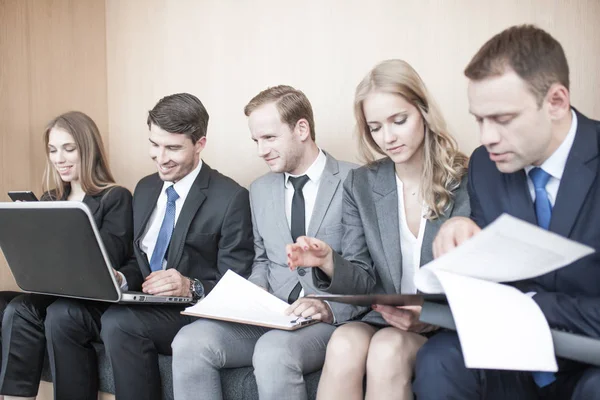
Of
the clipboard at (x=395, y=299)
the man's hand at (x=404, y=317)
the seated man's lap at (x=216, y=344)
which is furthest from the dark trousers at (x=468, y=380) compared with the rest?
the seated man's lap at (x=216, y=344)

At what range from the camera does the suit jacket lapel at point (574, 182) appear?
1440 millimetres

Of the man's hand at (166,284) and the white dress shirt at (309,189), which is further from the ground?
the white dress shirt at (309,189)

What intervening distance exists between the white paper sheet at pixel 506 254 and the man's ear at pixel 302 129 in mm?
1114

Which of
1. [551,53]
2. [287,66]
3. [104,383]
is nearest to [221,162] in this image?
[287,66]

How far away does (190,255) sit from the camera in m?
2.46

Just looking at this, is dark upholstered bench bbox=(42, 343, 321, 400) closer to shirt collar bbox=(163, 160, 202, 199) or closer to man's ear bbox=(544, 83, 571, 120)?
shirt collar bbox=(163, 160, 202, 199)

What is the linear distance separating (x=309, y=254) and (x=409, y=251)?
1.23ft

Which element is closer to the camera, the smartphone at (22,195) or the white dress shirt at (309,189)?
the white dress shirt at (309,189)

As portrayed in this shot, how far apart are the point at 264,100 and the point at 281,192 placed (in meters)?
0.34

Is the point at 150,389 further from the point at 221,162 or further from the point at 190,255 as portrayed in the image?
the point at 221,162

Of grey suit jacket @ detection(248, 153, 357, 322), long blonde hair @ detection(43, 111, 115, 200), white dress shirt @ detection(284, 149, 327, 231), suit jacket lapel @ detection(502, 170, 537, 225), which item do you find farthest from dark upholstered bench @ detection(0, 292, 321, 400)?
suit jacket lapel @ detection(502, 170, 537, 225)

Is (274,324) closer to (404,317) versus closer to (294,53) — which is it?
(404,317)

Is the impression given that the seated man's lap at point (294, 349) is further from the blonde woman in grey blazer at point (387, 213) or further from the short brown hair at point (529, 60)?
the short brown hair at point (529, 60)

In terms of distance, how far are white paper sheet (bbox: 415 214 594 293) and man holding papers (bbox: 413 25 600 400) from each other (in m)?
0.14
